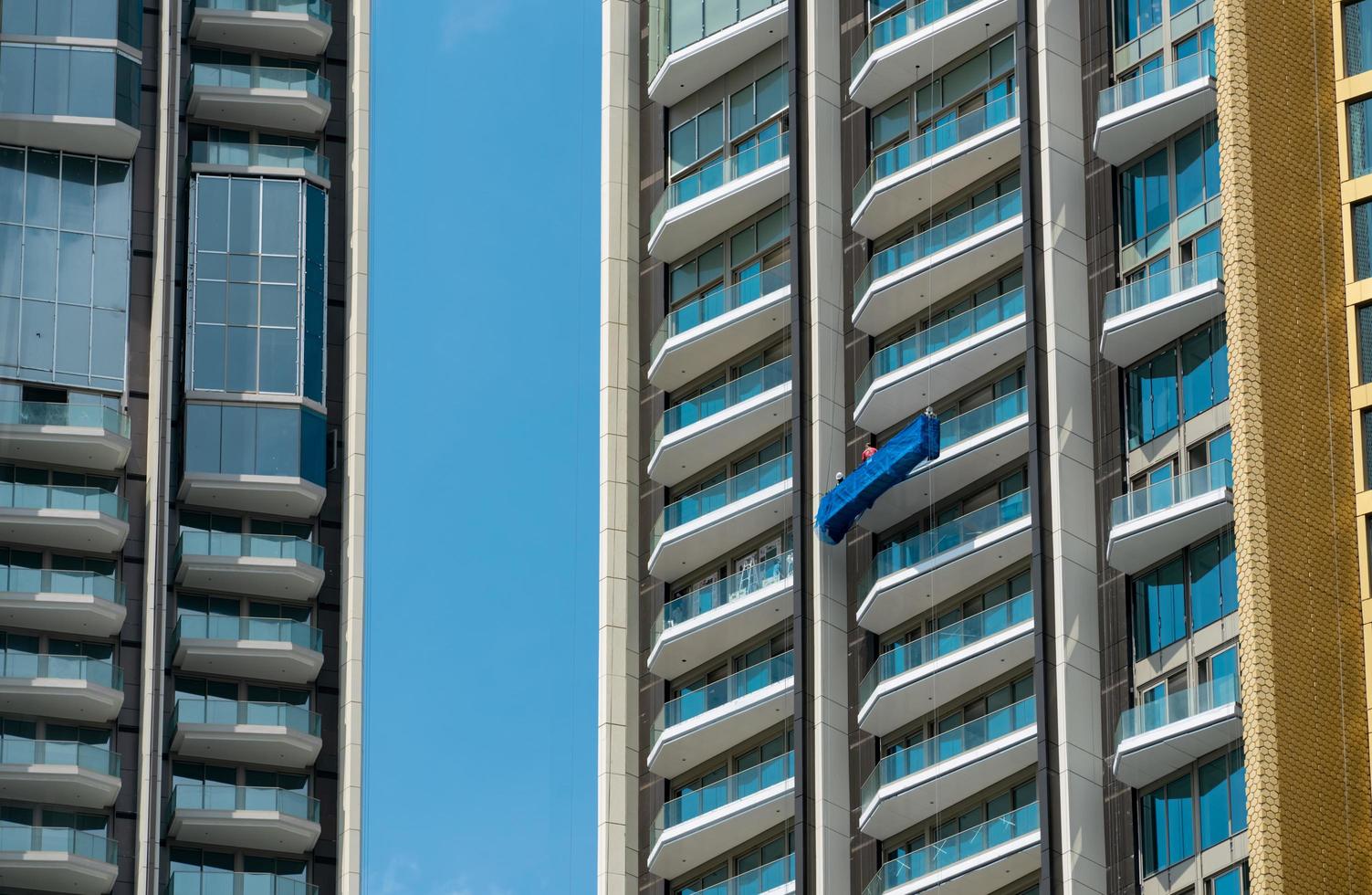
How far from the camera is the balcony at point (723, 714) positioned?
78062mm

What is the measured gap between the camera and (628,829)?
265 ft

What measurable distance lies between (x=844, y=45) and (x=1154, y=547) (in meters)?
19.0

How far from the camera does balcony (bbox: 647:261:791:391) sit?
81.6 meters

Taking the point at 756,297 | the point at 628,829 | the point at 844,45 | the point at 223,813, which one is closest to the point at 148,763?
the point at 223,813

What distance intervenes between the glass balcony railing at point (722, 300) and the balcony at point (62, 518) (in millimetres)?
19351

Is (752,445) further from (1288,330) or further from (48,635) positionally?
(48,635)

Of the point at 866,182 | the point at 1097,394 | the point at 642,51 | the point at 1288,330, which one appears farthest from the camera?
the point at 642,51

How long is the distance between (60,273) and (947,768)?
36562 mm

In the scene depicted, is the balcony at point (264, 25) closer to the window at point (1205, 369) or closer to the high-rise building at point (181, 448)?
the high-rise building at point (181, 448)

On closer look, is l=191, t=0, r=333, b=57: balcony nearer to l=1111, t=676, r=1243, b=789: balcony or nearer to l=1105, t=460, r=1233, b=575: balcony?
l=1105, t=460, r=1233, b=575: balcony

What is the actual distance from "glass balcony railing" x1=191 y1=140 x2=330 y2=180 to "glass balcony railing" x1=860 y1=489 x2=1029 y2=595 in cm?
2938

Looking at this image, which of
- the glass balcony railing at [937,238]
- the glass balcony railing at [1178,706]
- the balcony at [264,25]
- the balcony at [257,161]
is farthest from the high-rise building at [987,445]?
the balcony at [264,25]

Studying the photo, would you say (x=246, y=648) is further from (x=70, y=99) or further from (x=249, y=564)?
(x=70, y=99)

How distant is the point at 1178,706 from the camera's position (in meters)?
67.7
